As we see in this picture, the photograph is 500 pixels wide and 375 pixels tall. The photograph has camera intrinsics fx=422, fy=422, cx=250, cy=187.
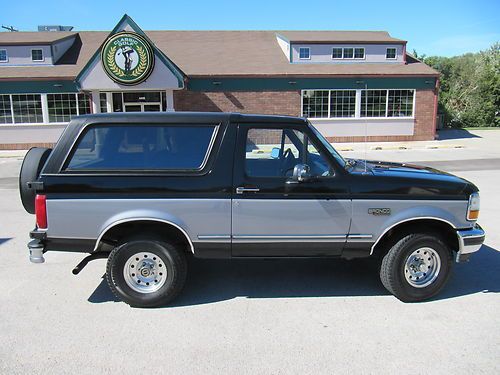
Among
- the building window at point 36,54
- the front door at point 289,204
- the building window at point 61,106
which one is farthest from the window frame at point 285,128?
the building window at point 36,54

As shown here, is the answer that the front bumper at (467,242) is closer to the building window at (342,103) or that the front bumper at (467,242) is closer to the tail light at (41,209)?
the tail light at (41,209)

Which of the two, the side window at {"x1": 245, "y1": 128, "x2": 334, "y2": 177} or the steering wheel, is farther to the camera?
the steering wheel

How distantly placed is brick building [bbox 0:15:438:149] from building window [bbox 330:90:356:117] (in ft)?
0.18

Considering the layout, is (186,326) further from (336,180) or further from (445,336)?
(445,336)

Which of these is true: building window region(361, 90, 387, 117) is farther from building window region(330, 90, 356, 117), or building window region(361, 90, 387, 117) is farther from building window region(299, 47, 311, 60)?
building window region(299, 47, 311, 60)

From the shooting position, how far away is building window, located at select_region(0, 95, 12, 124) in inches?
879

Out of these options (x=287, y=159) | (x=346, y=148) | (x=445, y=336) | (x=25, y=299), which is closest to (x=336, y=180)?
(x=287, y=159)

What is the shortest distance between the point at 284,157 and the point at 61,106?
21471 millimetres

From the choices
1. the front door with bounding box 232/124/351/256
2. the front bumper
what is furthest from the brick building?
the front bumper

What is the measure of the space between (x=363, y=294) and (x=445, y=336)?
3.20 ft

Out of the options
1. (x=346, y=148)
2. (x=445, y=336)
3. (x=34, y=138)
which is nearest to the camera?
(x=445, y=336)

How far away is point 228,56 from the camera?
82.6 ft

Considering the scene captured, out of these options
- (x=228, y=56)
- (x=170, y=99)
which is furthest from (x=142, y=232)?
(x=228, y=56)

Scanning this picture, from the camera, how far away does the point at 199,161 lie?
403 centimetres
